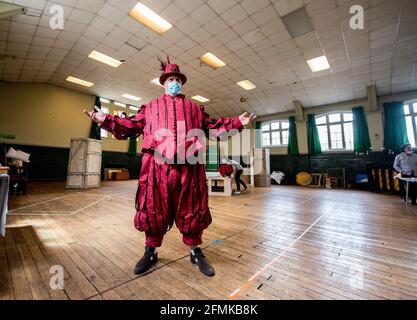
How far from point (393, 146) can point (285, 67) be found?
18.9 feet

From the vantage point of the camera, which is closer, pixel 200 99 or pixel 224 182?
pixel 224 182

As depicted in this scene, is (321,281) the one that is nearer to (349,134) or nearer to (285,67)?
(285,67)

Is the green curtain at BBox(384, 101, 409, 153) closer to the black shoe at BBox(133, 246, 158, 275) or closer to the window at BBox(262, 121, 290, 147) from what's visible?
the window at BBox(262, 121, 290, 147)

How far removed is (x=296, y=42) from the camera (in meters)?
5.38

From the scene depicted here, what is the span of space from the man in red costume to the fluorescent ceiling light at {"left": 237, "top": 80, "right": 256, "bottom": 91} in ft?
24.4

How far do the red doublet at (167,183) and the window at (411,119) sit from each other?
10.5m

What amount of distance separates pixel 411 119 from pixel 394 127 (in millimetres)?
860

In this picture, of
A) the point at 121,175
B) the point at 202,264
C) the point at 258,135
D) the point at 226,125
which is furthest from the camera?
the point at 258,135

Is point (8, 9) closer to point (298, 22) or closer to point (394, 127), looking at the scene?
point (298, 22)

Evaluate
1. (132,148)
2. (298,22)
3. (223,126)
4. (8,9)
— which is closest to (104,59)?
(8,9)

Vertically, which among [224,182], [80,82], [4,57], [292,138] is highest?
[80,82]

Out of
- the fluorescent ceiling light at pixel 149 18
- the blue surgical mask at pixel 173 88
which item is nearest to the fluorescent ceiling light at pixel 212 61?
the fluorescent ceiling light at pixel 149 18

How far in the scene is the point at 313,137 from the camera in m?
9.62

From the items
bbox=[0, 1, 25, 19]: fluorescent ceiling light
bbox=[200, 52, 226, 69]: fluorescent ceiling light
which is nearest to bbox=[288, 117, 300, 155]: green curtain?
bbox=[200, 52, 226, 69]: fluorescent ceiling light
